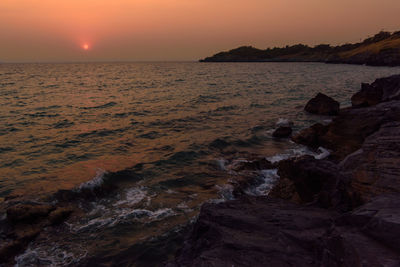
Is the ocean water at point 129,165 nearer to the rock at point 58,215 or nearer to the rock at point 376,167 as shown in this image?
the rock at point 58,215

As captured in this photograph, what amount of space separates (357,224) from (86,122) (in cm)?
2390

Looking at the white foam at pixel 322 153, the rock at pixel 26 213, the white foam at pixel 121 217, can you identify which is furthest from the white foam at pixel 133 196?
the white foam at pixel 322 153

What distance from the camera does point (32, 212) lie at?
8.66 m

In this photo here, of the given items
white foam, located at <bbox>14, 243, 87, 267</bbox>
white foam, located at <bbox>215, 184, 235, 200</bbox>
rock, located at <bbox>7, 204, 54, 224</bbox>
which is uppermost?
rock, located at <bbox>7, 204, 54, 224</bbox>

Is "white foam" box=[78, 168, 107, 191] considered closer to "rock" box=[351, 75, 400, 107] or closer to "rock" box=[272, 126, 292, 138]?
"rock" box=[272, 126, 292, 138]

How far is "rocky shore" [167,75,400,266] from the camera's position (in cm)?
360

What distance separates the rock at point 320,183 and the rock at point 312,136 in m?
8.09

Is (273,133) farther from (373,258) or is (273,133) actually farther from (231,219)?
(373,258)

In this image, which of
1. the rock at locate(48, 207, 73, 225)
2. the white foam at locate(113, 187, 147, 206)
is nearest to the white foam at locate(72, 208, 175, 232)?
the white foam at locate(113, 187, 147, 206)

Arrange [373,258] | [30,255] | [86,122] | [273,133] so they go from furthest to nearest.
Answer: [86,122] → [273,133] → [30,255] → [373,258]

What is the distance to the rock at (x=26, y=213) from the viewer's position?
334 inches

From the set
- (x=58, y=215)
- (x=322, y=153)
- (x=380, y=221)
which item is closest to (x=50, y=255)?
(x=58, y=215)

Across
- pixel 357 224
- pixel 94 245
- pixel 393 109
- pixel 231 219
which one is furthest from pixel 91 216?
pixel 393 109

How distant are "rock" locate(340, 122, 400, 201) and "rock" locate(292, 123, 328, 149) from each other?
8596mm
